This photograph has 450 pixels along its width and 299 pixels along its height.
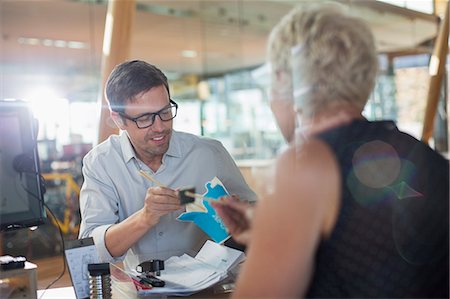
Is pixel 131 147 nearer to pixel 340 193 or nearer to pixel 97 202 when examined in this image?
pixel 97 202

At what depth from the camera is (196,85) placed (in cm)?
669

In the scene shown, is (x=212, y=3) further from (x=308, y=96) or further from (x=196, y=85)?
(x=308, y=96)

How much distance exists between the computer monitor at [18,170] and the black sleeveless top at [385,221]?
902 millimetres

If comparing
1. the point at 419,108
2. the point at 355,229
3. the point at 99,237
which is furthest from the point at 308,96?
the point at 419,108

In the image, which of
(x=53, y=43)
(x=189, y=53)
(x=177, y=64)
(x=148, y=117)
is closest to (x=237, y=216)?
(x=148, y=117)

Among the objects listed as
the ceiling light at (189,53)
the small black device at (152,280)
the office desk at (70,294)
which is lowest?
the office desk at (70,294)

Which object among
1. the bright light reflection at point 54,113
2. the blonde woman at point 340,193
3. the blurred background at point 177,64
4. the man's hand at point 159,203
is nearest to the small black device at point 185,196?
the man's hand at point 159,203

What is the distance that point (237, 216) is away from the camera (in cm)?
117

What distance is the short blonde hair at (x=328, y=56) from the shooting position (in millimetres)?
1002

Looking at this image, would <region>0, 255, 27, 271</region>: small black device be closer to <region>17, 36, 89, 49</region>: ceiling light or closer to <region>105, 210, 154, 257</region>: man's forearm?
<region>105, 210, 154, 257</region>: man's forearm

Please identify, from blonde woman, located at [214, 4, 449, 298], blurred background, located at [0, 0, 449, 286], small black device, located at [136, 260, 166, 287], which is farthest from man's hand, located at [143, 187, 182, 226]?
blurred background, located at [0, 0, 449, 286]

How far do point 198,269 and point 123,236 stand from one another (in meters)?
0.28

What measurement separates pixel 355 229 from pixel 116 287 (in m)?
0.77

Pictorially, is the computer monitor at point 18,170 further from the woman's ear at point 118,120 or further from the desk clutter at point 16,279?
the woman's ear at point 118,120
